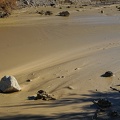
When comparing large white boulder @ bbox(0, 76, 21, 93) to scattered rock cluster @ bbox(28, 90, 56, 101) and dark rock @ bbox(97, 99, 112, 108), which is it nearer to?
scattered rock cluster @ bbox(28, 90, 56, 101)

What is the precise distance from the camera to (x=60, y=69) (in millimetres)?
10375

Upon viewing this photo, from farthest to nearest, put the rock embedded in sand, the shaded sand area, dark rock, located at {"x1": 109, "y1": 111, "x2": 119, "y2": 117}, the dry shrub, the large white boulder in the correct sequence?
the dry shrub, the large white boulder, the rock embedded in sand, the shaded sand area, dark rock, located at {"x1": 109, "y1": 111, "x2": 119, "y2": 117}

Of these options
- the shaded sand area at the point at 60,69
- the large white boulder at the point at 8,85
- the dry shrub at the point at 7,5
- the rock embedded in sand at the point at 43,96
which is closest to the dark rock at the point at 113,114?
the shaded sand area at the point at 60,69

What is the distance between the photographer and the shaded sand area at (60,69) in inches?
270

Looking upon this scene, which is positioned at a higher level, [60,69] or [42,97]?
[42,97]

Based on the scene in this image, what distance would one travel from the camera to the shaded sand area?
22.5 ft

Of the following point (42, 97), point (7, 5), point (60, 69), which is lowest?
point (7, 5)

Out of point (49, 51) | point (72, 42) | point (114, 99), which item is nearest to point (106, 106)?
point (114, 99)

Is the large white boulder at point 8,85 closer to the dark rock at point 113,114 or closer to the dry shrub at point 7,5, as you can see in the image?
the dark rock at point 113,114

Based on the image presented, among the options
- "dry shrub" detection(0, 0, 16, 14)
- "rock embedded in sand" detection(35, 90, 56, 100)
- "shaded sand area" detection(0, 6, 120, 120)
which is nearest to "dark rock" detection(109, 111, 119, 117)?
"shaded sand area" detection(0, 6, 120, 120)

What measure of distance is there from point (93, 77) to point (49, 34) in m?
8.90

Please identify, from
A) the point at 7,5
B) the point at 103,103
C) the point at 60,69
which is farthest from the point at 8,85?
the point at 7,5

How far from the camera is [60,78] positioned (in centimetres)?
929

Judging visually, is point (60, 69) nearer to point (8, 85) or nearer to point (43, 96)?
point (8, 85)
